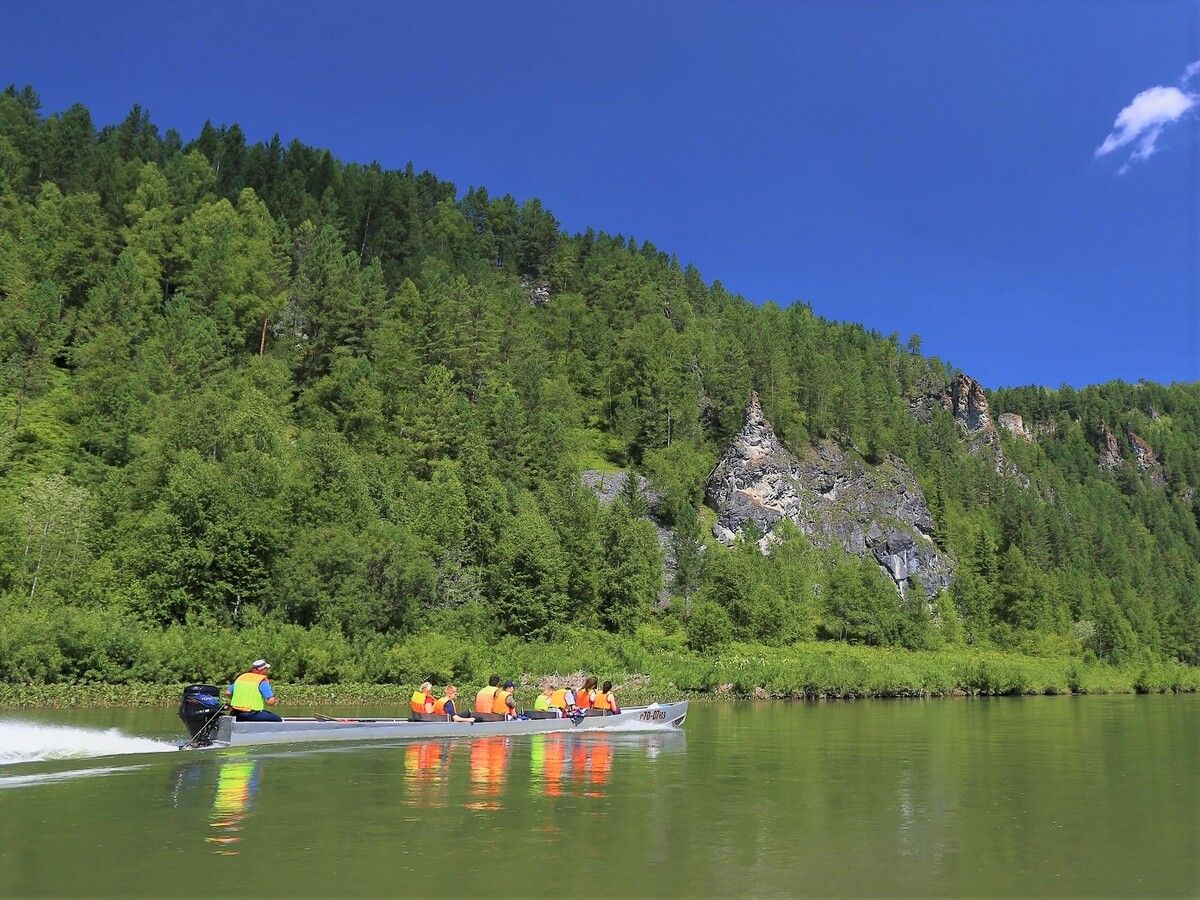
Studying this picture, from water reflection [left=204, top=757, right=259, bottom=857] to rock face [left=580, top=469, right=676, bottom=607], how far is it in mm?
71316

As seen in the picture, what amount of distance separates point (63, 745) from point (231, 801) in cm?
860

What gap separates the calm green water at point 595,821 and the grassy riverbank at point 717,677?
13.2m

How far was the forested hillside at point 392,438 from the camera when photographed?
55156 mm

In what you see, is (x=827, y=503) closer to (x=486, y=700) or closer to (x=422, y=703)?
(x=486, y=700)

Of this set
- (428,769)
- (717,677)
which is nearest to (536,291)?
(717,677)

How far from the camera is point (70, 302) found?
91375 mm

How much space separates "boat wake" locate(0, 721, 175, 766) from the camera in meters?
21.6

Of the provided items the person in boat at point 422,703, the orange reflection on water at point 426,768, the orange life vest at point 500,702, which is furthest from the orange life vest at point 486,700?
the orange reflection on water at point 426,768

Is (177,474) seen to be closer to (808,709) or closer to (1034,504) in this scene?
(808,709)

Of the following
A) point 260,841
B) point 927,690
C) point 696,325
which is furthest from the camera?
point 696,325

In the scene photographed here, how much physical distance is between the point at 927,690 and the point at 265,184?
102m

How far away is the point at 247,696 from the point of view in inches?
1021

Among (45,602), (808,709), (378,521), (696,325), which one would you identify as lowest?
(808,709)

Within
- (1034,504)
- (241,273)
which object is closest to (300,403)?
(241,273)
